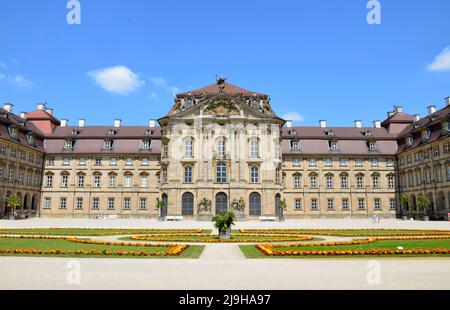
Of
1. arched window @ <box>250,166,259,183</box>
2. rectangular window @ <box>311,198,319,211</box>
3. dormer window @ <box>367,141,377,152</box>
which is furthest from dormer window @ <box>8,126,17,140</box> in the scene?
dormer window @ <box>367,141,377,152</box>

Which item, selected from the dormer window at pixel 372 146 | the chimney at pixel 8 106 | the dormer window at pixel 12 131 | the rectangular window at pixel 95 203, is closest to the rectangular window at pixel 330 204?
the dormer window at pixel 372 146

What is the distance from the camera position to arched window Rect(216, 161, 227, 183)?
2098 inches

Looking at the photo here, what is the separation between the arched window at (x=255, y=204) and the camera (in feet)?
173

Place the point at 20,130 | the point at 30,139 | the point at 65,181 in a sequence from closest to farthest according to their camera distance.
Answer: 1. the point at 20,130
2. the point at 30,139
3. the point at 65,181

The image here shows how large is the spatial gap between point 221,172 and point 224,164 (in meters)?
1.20

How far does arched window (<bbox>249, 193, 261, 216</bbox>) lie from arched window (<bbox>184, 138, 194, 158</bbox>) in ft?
33.7

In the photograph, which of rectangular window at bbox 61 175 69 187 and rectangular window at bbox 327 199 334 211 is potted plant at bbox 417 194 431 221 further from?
rectangular window at bbox 61 175 69 187

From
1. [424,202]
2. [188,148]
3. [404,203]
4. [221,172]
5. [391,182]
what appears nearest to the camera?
[424,202]

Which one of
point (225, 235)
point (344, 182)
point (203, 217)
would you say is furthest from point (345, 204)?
point (225, 235)

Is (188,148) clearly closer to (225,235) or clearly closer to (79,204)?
(79,204)

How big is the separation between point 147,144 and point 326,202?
102 feet

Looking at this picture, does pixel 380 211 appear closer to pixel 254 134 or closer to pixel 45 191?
pixel 254 134

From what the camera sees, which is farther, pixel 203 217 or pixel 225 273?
pixel 203 217

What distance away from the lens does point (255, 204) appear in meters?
53.0
